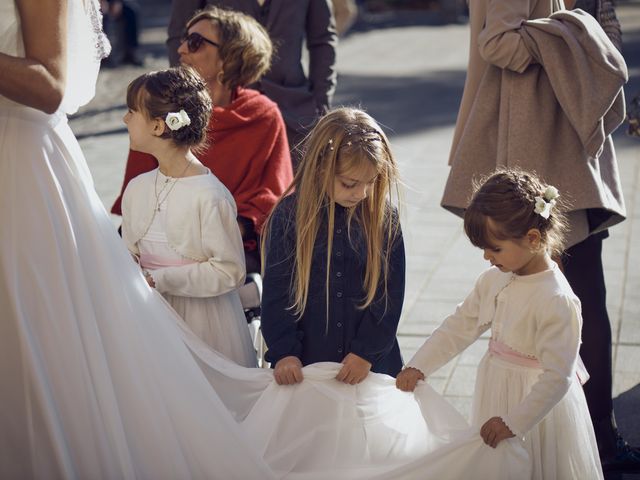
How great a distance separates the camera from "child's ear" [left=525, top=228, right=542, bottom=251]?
3.10m

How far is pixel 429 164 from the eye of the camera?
9.47 m

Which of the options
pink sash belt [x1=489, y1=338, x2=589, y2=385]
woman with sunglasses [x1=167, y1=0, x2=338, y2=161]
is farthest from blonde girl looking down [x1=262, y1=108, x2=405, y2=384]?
woman with sunglasses [x1=167, y1=0, x2=338, y2=161]

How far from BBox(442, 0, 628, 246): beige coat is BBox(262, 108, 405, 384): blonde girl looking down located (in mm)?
531

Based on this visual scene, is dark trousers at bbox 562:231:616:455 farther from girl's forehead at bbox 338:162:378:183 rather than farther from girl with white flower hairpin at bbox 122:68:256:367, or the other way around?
girl with white flower hairpin at bbox 122:68:256:367

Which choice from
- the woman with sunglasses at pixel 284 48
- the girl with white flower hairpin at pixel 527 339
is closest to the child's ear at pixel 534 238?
the girl with white flower hairpin at pixel 527 339

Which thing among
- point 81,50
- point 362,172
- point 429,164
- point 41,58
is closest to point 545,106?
point 362,172

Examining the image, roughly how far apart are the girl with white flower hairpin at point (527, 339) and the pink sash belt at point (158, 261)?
0.83m

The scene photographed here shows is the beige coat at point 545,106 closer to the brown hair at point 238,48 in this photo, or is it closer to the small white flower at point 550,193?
the small white flower at point 550,193

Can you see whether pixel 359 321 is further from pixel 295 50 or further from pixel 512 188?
pixel 295 50

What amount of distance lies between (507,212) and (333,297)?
614 mm

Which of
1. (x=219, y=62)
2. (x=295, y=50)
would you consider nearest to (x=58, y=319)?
(x=219, y=62)

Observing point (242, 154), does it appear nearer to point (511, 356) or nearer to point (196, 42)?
point (196, 42)

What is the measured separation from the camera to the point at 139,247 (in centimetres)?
375

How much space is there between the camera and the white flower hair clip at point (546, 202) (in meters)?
3.06
